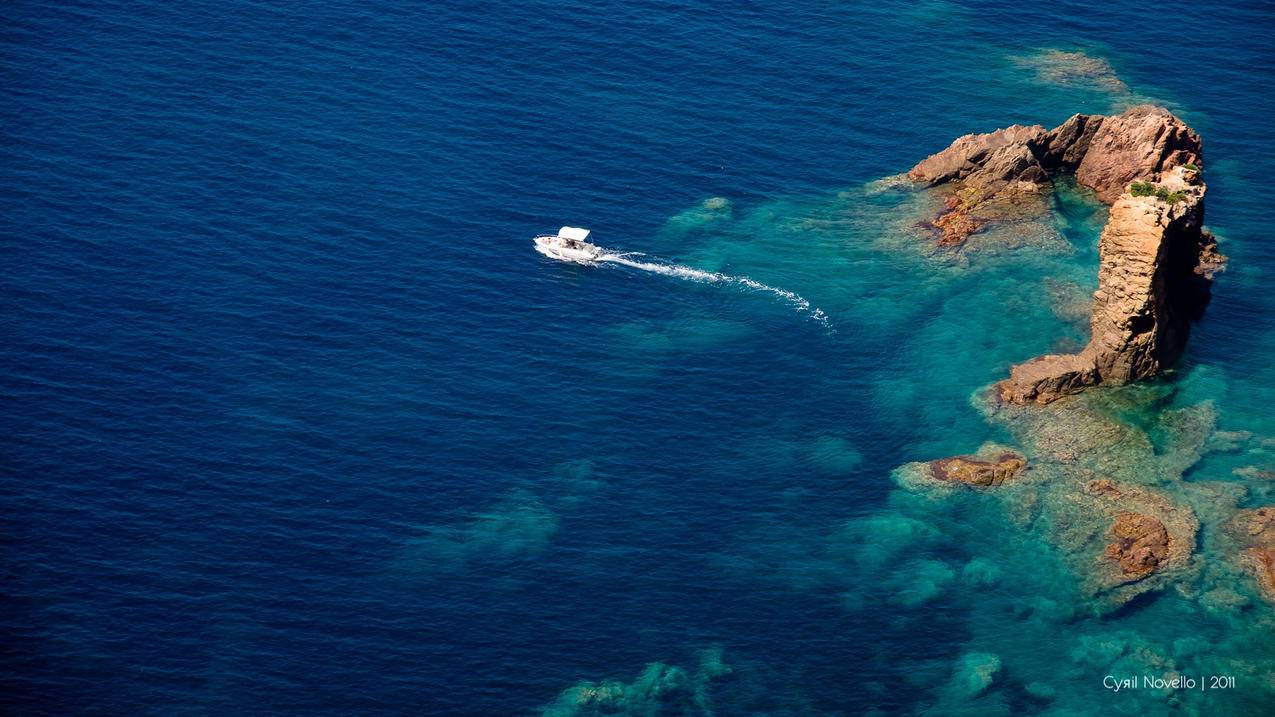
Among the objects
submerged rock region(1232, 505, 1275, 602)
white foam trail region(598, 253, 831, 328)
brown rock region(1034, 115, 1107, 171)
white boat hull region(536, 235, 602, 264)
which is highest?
brown rock region(1034, 115, 1107, 171)

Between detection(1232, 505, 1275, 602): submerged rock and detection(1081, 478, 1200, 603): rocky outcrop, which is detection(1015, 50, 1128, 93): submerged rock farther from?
detection(1232, 505, 1275, 602): submerged rock

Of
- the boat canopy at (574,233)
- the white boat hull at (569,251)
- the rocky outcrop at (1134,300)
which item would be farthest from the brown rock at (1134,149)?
the boat canopy at (574,233)

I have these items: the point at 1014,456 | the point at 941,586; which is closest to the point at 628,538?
Answer: the point at 941,586

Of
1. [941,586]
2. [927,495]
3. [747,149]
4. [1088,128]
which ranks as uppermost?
[747,149]

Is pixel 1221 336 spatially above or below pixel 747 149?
below

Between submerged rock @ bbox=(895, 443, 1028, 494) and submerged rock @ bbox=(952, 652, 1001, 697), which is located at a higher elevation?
submerged rock @ bbox=(895, 443, 1028, 494)

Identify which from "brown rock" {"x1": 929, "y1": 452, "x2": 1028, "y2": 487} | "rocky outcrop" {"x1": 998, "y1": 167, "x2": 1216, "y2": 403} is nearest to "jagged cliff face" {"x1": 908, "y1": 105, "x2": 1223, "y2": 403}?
"rocky outcrop" {"x1": 998, "y1": 167, "x2": 1216, "y2": 403}

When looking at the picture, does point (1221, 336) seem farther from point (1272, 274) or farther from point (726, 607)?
point (726, 607)
